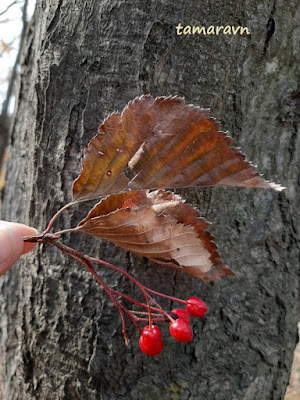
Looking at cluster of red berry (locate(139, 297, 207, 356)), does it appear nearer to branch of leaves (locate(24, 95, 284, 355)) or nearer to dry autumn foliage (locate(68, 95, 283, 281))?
branch of leaves (locate(24, 95, 284, 355))

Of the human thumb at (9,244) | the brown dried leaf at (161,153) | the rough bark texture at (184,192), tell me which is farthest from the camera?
the rough bark texture at (184,192)

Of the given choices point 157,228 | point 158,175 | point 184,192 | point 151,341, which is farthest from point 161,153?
point 151,341

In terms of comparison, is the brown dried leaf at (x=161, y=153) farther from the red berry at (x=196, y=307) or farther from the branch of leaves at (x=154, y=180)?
the red berry at (x=196, y=307)

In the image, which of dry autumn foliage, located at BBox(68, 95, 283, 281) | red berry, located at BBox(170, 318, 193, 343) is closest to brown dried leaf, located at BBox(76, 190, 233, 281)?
dry autumn foliage, located at BBox(68, 95, 283, 281)

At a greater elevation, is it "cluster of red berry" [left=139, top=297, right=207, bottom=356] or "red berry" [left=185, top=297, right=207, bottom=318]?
"red berry" [left=185, top=297, right=207, bottom=318]

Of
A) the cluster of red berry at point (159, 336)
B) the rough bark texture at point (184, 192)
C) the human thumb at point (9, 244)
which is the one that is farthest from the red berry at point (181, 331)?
the human thumb at point (9, 244)
